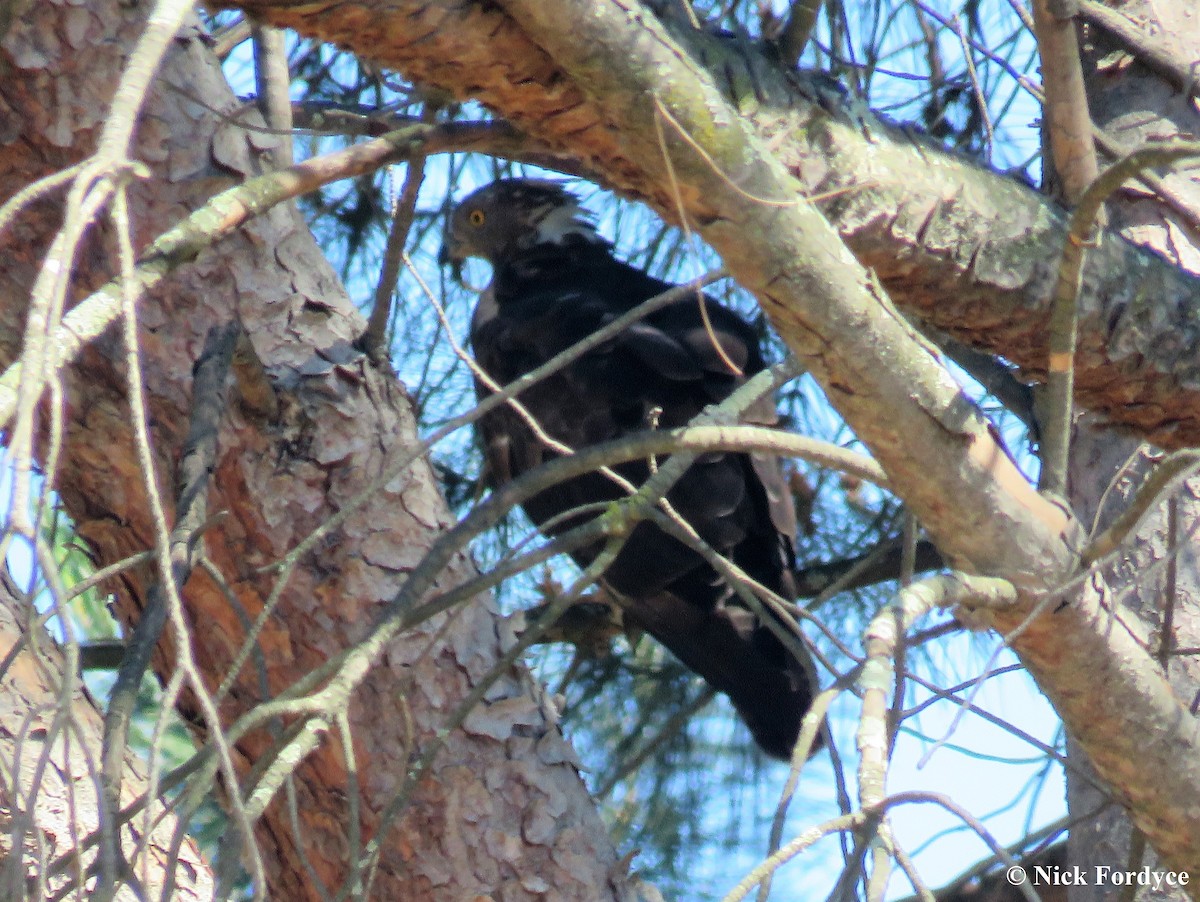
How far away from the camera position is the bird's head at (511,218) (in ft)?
12.1

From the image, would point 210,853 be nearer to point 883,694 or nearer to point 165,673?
point 165,673

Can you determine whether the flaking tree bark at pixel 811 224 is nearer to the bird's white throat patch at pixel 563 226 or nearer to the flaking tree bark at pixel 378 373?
the flaking tree bark at pixel 378 373

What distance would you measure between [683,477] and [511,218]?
119 centimetres

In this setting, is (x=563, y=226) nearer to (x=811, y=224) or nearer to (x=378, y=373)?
(x=378, y=373)

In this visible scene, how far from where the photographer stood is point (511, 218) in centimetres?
374

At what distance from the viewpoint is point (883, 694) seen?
899 mm

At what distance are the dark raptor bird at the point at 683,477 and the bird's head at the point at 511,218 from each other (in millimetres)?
568

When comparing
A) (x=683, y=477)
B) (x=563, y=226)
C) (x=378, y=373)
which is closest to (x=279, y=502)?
(x=378, y=373)

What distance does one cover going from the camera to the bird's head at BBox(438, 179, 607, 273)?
3.68 metres

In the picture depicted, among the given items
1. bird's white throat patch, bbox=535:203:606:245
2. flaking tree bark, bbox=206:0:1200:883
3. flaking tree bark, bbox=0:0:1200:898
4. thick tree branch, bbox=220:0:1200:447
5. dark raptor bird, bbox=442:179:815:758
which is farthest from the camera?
bird's white throat patch, bbox=535:203:606:245

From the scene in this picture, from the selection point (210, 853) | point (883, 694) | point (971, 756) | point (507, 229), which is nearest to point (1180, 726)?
point (971, 756)

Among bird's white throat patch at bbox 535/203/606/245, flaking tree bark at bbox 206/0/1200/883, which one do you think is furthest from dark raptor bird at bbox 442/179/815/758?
flaking tree bark at bbox 206/0/1200/883

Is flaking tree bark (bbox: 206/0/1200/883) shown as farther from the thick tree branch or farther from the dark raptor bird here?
the dark raptor bird

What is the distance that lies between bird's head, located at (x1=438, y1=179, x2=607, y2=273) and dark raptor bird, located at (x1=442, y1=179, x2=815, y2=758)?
1.86 feet
